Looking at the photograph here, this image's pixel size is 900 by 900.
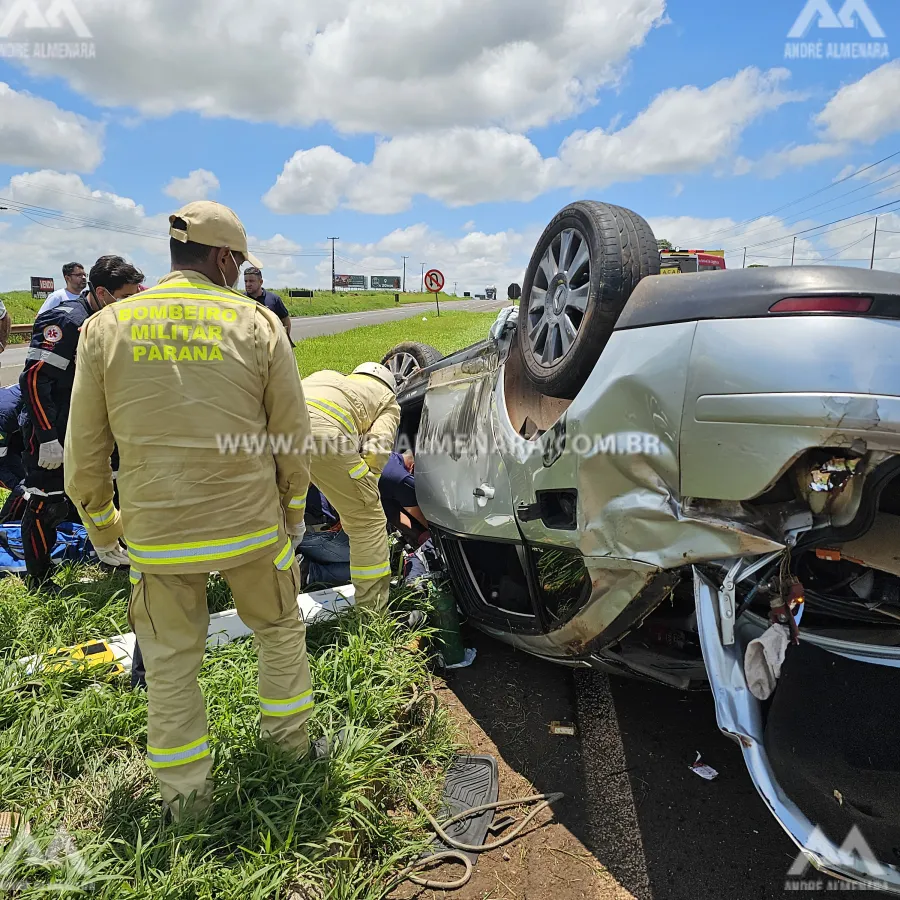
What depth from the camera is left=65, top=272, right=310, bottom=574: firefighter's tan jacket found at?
6.37 feet

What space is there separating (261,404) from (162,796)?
1265mm

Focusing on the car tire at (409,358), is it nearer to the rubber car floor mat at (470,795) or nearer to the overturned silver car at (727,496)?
the overturned silver car at (727,496)

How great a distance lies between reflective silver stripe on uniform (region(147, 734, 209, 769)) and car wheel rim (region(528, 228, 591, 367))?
1749 mm

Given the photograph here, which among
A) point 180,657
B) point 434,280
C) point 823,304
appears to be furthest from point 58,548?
point 434,280

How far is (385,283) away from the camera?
104m

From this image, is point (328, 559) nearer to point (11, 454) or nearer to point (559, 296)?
point (559, 296)

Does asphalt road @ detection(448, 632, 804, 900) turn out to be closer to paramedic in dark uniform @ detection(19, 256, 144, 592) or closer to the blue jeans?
the blue jeans

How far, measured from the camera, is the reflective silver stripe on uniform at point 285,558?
7.24 feet

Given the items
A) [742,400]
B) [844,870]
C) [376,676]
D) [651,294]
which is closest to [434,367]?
[376,676]

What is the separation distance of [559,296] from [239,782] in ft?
6.59

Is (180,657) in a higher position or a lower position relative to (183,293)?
lower

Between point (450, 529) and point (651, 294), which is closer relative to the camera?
point (651, 294)

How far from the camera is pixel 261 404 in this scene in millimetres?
2125

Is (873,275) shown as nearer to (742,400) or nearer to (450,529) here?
(742,400)
